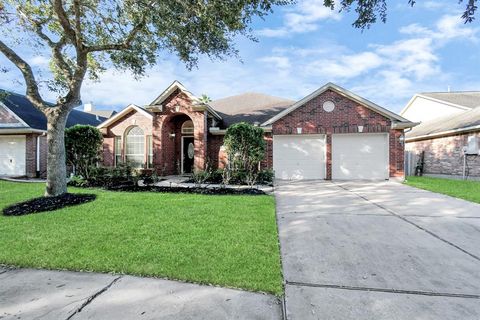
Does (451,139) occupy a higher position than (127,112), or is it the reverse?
(127,112)

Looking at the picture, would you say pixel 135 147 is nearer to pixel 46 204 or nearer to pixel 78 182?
pixel 78 182

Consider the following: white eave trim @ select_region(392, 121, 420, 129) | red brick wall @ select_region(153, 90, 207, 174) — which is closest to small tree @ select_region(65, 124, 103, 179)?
red brick wall @ select_region(153, 90, 207, 174)

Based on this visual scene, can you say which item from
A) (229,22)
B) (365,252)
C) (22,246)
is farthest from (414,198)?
Answer: (22,246)

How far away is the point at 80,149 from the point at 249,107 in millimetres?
10104

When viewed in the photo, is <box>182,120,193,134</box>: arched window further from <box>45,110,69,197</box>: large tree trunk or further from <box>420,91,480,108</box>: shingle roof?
<box>420,91,480,108</box>: shingle roof

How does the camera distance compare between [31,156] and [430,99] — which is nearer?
[31,156]

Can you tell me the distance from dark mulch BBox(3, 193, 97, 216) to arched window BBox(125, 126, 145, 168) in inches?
311

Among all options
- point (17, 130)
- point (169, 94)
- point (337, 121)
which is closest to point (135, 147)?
point (169, 94)

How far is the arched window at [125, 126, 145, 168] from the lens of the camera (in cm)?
1559

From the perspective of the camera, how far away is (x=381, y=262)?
3.51 metres

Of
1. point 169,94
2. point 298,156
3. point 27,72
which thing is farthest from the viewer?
point 169,94

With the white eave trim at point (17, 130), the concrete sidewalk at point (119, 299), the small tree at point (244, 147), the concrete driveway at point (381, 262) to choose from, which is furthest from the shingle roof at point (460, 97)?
the white eave trim at point (17, 130)

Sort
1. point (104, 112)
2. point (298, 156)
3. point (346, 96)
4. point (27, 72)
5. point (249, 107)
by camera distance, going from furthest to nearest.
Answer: point (104, 112) < point (249, 107) < point (298, 156) < point (346, 96) < point (27, 72)

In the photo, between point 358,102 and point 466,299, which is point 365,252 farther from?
point 358,102
